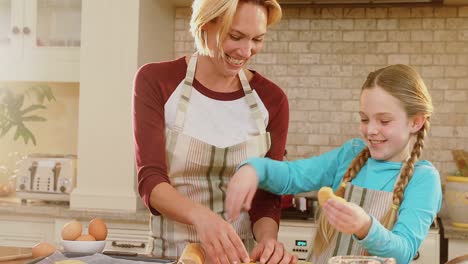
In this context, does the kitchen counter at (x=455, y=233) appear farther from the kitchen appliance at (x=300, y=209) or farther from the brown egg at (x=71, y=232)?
the brown egg at (x=71, y=232)

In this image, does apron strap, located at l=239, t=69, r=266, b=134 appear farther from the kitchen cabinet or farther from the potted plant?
the kitchen cabinet

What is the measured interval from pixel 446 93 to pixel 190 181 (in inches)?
90.8

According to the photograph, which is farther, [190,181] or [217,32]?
[190,181]

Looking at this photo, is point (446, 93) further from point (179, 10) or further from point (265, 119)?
point (265, 119)

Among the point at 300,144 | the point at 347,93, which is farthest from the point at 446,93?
the point at 300,144

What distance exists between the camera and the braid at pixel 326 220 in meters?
1.82

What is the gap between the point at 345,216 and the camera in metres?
1.41

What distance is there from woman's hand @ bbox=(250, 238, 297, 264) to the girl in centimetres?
13

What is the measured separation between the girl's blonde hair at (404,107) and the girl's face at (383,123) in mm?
19

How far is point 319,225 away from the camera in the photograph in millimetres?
1862

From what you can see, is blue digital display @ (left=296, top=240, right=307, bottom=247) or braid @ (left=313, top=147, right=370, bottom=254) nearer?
braid @ (left=313, top=147, right=370, bottom=254)

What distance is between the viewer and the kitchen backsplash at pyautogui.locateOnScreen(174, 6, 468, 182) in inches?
153

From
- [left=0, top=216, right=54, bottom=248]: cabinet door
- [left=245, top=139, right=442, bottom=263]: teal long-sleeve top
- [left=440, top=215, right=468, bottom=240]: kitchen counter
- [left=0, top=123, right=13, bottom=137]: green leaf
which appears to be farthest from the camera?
[left=0, top=123, right=13, bottom=137]: green leaf

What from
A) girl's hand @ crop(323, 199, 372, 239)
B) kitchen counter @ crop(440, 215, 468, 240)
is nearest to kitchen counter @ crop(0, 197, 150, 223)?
kitchen counter @ crop(440, 215, 468, 240)
